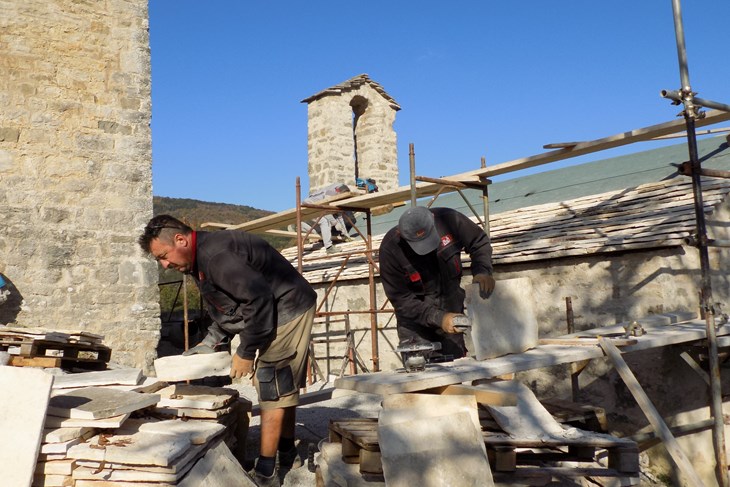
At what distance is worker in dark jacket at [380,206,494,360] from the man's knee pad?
4.09 feet

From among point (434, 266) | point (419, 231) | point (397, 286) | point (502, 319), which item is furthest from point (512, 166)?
point (502, 319)

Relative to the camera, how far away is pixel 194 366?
4.47m

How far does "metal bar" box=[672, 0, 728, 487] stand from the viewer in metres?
5.04

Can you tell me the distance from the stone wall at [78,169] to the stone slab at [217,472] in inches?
136

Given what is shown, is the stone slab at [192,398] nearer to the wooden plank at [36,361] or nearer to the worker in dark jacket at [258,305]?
the worker in dark jacket at [258,305]

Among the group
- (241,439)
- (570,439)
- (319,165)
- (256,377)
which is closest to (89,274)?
(241,439)

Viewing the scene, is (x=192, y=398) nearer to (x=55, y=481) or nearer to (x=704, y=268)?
(x=55, y=481)

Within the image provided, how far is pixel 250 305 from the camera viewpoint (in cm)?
378

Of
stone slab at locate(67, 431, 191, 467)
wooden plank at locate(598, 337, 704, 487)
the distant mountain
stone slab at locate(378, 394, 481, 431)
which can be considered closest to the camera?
stone slab at locate(378, 394, 481, 431)

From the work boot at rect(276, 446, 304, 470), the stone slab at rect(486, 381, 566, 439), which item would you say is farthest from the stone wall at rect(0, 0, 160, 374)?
the stone slab at rect(486, 381, 566, 439)

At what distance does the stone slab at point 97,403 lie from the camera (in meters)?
3.55

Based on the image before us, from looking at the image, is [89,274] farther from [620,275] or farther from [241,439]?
[620,275]

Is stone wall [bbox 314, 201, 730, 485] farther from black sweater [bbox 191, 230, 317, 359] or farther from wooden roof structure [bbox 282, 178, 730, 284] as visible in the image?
black sweater [bbox 191, 230, 317, 359]

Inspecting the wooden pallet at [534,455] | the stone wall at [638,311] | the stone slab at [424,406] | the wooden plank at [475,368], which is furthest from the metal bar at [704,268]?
the stone slab at [424,406]
